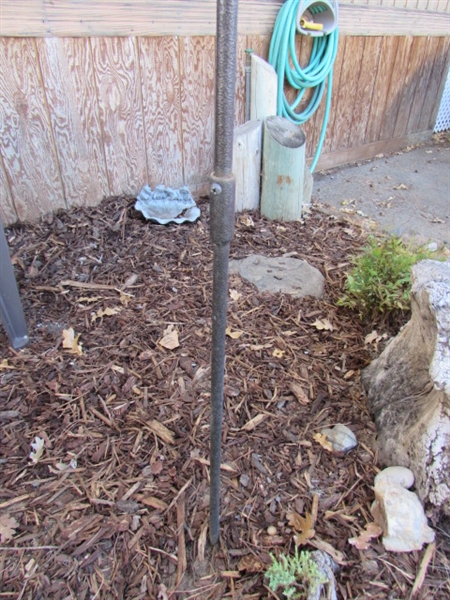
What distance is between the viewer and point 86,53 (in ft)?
9.16

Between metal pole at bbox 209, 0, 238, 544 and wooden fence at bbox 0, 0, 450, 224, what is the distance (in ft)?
7.58

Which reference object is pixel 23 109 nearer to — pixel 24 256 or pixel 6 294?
pixel 24 256

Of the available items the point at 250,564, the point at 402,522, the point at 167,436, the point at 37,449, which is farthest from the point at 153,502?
the point at 402,522

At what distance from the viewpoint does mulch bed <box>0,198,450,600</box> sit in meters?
1.30

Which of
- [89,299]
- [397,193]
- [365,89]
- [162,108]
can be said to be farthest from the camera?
[365,89]

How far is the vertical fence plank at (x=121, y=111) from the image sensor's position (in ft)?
9.48

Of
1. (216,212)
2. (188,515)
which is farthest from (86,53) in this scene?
(188,515)

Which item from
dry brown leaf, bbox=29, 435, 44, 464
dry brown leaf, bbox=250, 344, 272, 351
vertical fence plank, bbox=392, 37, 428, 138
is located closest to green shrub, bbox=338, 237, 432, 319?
dry brown leaf, bbox=250, 344, 272, 351

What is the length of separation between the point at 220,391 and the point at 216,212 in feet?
1.49

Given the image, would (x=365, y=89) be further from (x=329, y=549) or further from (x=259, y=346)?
(x=329, y=549)

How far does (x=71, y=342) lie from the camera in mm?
2055

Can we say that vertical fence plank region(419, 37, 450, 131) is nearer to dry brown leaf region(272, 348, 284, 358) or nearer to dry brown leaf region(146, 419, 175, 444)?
dry brown leaf region(272, 348, 284, 358)

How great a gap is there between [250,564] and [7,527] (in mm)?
752

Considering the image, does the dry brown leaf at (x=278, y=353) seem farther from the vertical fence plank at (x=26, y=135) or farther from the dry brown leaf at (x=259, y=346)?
the vertical fence plank at (x=26, y=135)
